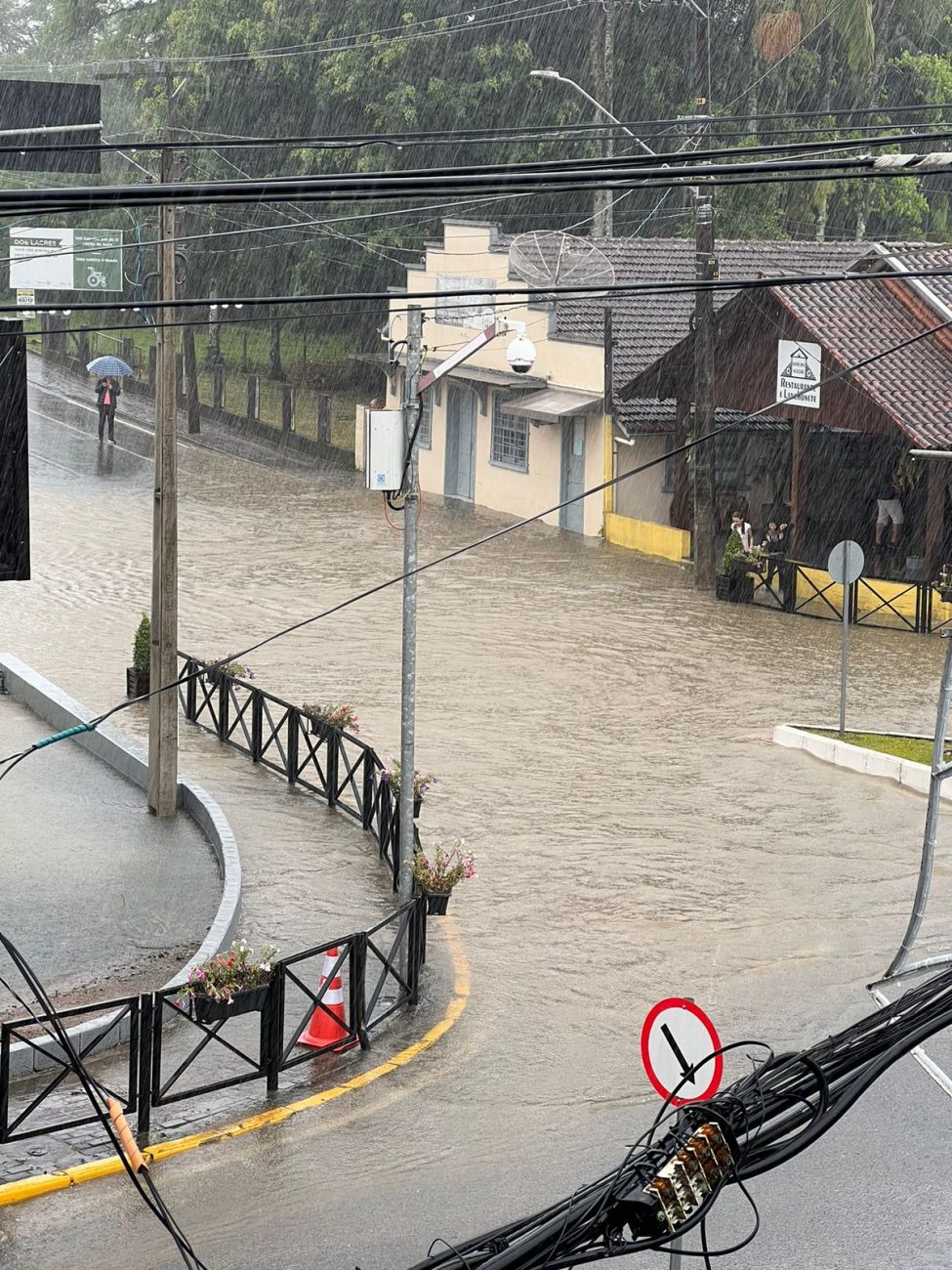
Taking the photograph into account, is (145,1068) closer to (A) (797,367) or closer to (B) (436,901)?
(B) (436,901)

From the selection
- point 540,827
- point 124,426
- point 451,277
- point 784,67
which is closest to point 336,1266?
point 540,827

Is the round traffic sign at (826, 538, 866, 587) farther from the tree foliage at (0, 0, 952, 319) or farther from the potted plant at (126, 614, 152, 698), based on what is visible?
the tree foliage at (0, 0, 952, 319)

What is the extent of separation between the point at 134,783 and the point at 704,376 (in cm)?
1429

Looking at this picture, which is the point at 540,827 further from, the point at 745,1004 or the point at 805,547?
the point at 805,547

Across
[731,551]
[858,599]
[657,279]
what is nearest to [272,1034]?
[858,599]

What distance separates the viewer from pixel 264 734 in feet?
67.5

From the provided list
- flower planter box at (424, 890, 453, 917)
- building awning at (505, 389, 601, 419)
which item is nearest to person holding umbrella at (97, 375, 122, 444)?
building awning at (505, 389, 601, 419)

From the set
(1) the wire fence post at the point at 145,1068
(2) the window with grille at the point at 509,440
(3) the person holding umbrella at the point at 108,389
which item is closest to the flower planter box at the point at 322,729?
(1) the wire fence post at the point at 145,1068

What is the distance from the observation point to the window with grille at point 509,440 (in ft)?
116

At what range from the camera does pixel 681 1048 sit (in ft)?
25.3

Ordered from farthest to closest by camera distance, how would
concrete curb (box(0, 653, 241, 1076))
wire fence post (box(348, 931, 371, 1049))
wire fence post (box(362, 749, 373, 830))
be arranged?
wire fence post (box(362, 749, 373, 830)) < wire fence post (box(348, 931, 371, 1049)) < concrete curb (box(0, 653, 241, 1076))

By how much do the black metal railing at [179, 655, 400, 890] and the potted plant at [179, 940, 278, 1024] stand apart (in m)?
3.70

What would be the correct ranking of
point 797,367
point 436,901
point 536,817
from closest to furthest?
point 436,901 < point 536,817 < point 797,367

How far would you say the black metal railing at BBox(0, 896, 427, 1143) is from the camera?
10.8 metres
